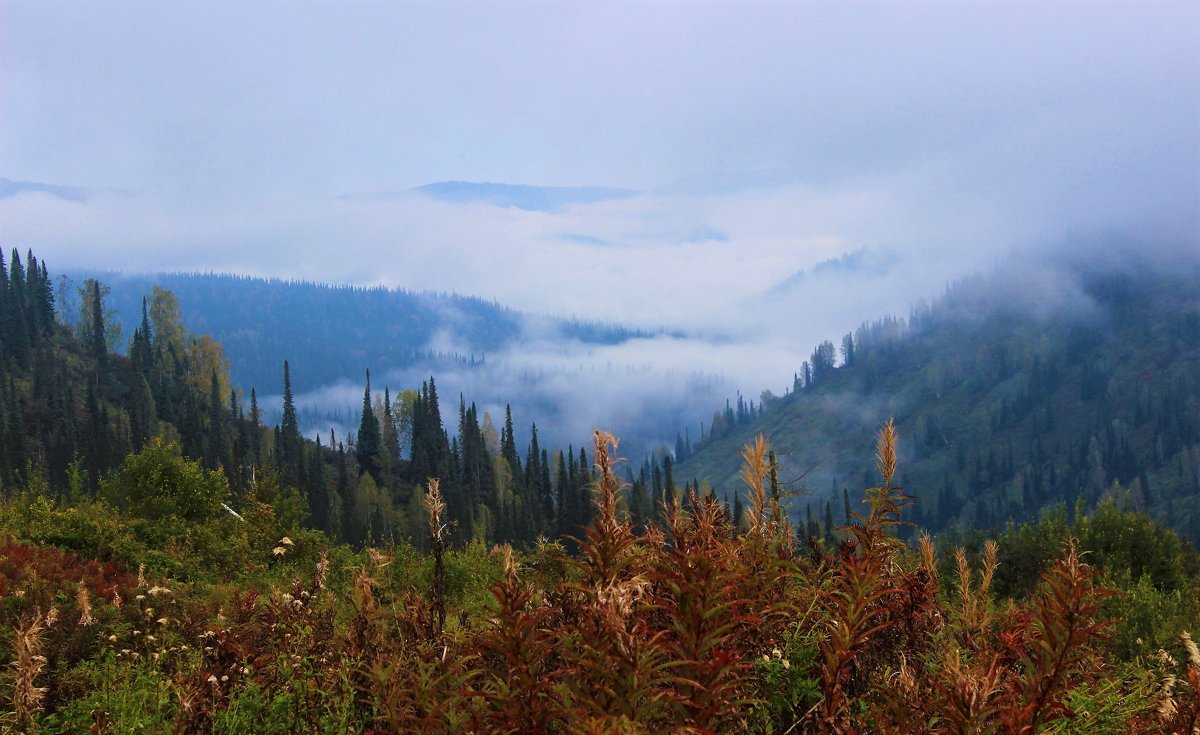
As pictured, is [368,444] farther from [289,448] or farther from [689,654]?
[689,654]

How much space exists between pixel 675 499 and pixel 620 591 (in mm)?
1830

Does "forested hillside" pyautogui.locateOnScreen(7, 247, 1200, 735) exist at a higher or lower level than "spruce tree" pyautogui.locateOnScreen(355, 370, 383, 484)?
higher

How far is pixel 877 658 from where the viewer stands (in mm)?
4996

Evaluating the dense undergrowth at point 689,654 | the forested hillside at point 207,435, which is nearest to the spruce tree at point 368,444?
the forested hillside at point 207,435

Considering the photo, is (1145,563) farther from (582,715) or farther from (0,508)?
(0,508)

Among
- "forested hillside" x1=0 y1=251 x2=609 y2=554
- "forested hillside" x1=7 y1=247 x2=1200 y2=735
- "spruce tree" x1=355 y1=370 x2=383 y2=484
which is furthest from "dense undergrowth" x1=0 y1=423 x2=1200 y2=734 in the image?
"spruce tree" x1=355 y1=370 x2=383 y2=484

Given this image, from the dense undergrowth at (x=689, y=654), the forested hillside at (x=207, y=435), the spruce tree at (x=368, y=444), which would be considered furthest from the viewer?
the spruce tree at (x=368, y=444)

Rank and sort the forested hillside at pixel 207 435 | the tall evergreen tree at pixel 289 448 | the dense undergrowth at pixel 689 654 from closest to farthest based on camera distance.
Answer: the dense undergrowth at pixel 689 654 < the forested hillside at pixel 207 435 < the tall evergreen tree at pixel 289 448

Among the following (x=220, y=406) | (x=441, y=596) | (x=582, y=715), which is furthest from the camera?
(x=220, y=406)

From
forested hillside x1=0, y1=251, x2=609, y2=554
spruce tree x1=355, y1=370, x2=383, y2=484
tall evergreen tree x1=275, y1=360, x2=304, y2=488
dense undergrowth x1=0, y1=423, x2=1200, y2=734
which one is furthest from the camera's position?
spruce tree x1=355, y1=370, x2=383, y2=484

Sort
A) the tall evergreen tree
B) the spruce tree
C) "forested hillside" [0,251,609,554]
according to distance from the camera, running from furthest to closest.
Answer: the spruce tree < the tall evergreen tree < "forested hillside" [0,251,609,554]

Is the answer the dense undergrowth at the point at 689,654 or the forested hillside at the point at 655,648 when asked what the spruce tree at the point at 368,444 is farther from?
the dense undergrowth at the point at 689,654

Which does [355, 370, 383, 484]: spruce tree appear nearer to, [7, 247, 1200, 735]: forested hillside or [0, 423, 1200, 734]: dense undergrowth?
[7, 247, 1200, 735]: forested hillside

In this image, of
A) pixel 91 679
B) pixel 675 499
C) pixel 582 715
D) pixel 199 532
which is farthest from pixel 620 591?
pixel 199 532
